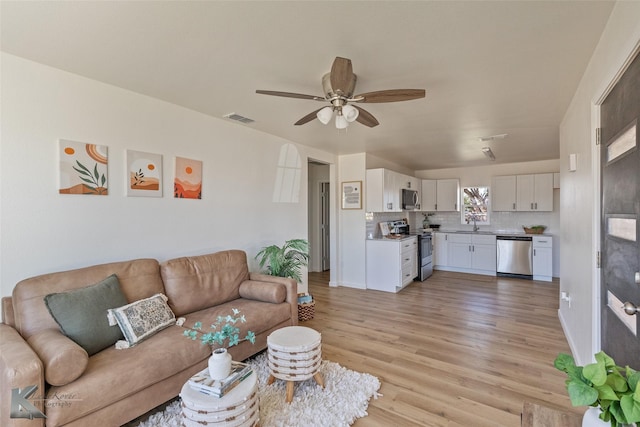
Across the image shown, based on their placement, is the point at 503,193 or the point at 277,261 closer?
the point at 277,261

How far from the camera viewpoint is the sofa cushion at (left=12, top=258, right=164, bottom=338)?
6.16ft

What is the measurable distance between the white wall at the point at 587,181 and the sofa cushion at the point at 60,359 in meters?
3.07

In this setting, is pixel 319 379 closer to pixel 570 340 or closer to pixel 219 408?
pixel 219 408

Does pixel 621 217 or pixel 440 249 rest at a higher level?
pixel 621 217

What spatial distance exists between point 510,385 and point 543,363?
0.60 metres

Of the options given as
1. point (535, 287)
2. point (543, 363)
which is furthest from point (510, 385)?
point (535, 287)

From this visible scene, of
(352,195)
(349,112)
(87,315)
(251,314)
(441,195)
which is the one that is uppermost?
(349,112)

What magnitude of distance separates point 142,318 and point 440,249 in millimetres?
6219

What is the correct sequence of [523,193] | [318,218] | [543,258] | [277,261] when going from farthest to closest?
[318,218]
[523,193]
[543,258]
[277,261]

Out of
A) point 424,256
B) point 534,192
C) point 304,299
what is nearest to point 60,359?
point 304,299

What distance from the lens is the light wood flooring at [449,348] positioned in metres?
2.07

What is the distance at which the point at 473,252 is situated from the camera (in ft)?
20.9

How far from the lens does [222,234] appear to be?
11.2ft

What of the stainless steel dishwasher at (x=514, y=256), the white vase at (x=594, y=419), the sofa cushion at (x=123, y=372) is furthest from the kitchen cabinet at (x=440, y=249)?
the white vase at (x=594, y=419)
